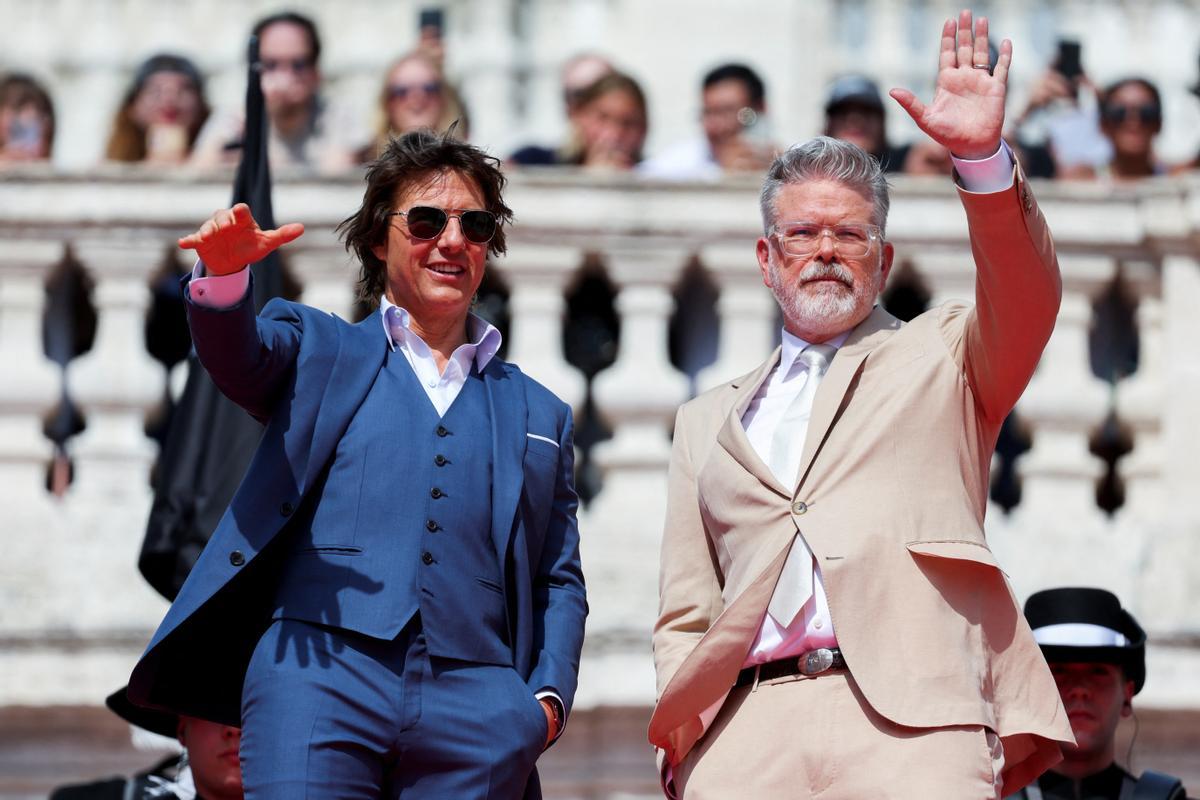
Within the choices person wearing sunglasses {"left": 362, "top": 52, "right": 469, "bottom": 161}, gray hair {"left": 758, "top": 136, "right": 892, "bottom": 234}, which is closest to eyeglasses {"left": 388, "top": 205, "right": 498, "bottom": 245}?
gray hair {"left": 758, "top": 136, "right": 892, "bottom": 234}

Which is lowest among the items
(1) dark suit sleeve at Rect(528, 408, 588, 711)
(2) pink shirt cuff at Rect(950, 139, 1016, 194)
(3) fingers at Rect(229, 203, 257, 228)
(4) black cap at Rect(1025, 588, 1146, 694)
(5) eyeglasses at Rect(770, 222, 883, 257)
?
(4) black cap at Rect(1025, 588, 1146, 694)

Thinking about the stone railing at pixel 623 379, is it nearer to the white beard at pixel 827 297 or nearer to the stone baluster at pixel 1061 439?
the stone baluster at pixel 1061 439

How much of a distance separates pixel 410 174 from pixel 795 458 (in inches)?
35.3

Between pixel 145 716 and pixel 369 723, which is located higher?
pixel 369 723

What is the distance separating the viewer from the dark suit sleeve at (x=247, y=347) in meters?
4.59

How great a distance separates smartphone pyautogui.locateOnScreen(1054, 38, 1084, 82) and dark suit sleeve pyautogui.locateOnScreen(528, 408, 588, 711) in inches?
168

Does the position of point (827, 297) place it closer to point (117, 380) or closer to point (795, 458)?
point (795, 458)

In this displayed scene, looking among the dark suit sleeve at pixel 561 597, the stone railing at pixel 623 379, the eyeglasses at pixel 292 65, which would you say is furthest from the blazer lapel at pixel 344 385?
the eyeglasses at pixel 292 65

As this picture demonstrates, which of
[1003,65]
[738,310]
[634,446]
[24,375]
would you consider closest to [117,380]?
[24,375]

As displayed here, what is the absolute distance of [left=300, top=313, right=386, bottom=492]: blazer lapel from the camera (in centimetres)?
475

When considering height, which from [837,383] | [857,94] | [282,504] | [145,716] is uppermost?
[857,94]

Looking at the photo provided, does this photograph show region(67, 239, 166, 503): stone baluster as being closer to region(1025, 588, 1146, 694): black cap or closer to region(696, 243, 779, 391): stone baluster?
region(696, 243, 779, 391): stone baluster

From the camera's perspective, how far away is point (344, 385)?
4.82 metres

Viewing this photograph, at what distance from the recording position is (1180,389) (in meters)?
6.91
